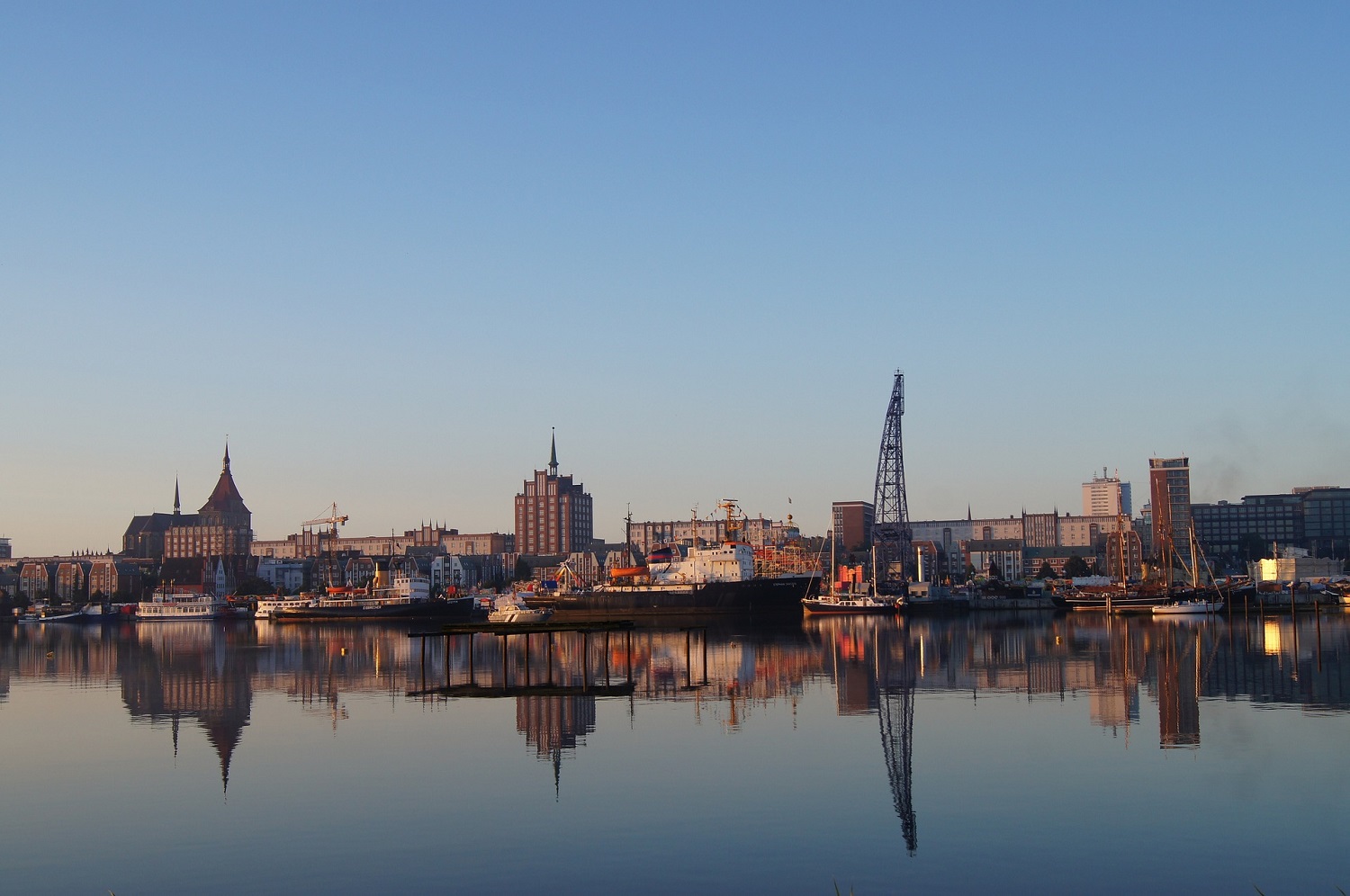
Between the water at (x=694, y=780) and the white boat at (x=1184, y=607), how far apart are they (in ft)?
194

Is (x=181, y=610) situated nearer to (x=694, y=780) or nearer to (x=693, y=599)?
(x=693, y=599)

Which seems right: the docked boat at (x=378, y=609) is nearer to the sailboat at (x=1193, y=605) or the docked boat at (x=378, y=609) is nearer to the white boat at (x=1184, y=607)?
the white boat at (x=1184, y=607)

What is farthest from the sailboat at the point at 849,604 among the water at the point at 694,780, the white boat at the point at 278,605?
the water at the point at 694,780

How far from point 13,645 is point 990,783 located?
9449 cm

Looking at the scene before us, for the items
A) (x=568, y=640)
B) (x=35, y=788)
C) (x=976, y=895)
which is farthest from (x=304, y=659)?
(x=976, y=895)

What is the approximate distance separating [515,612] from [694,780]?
321ft

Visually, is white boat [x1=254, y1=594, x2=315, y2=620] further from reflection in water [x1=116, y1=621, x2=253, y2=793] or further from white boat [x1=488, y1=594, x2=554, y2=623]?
reflection in water [x1=116, y1=621, x2=253, y2=793]

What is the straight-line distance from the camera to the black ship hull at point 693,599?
128 meters

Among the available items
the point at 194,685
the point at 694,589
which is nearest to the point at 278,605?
the point at 694,589

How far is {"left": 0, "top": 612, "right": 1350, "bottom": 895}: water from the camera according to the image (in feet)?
70.1

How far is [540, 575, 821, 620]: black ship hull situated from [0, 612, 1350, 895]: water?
70.2 meters

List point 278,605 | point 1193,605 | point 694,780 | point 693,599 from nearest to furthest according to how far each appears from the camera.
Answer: point 694,780, point 1193,605, point 693,599, point 278,605

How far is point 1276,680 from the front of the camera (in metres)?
47.5

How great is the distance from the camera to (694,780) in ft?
95.0
